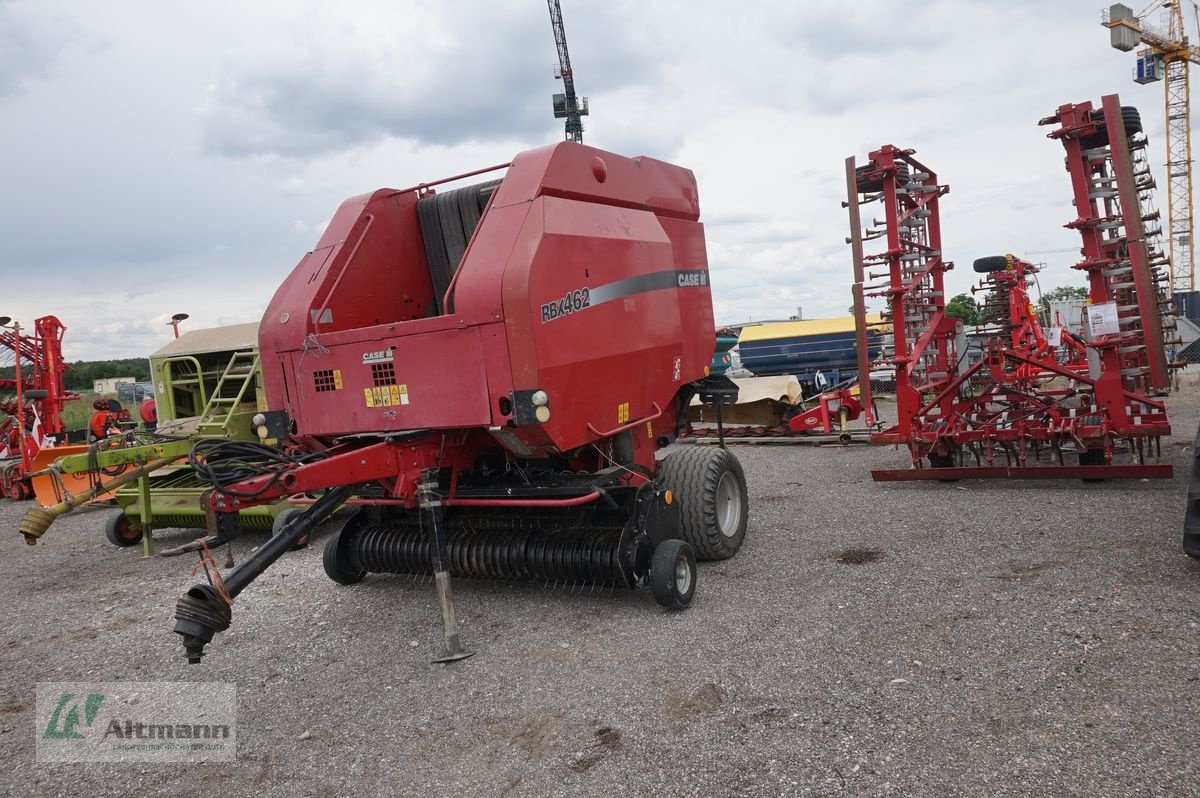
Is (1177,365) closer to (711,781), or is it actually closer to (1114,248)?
(1114,248)

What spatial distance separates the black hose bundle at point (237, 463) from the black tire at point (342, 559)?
1.40 m

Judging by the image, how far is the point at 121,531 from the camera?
7551 mm

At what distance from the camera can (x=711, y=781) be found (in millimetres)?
2723

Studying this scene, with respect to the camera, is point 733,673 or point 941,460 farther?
point 941,460

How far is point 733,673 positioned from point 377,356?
2.45m

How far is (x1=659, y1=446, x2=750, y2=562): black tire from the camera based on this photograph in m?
5.24

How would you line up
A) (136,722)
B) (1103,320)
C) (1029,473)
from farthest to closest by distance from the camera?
(1029,473) < (1103,320) < (136,722)

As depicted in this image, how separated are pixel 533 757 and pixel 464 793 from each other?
303 mm

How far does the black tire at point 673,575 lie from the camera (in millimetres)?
4285

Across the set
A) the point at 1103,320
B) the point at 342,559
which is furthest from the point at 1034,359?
the point at 342,559

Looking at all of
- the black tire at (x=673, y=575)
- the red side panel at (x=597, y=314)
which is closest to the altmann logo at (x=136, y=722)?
the red side panel at (x=597, y=314)

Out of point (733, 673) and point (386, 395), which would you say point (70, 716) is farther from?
point (733, 673)

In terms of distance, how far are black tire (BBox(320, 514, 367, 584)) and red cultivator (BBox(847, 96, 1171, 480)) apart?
16.0 feet

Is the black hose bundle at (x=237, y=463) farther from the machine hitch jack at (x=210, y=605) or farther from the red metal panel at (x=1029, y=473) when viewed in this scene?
the red metal panel at (x=1029, y=473)
